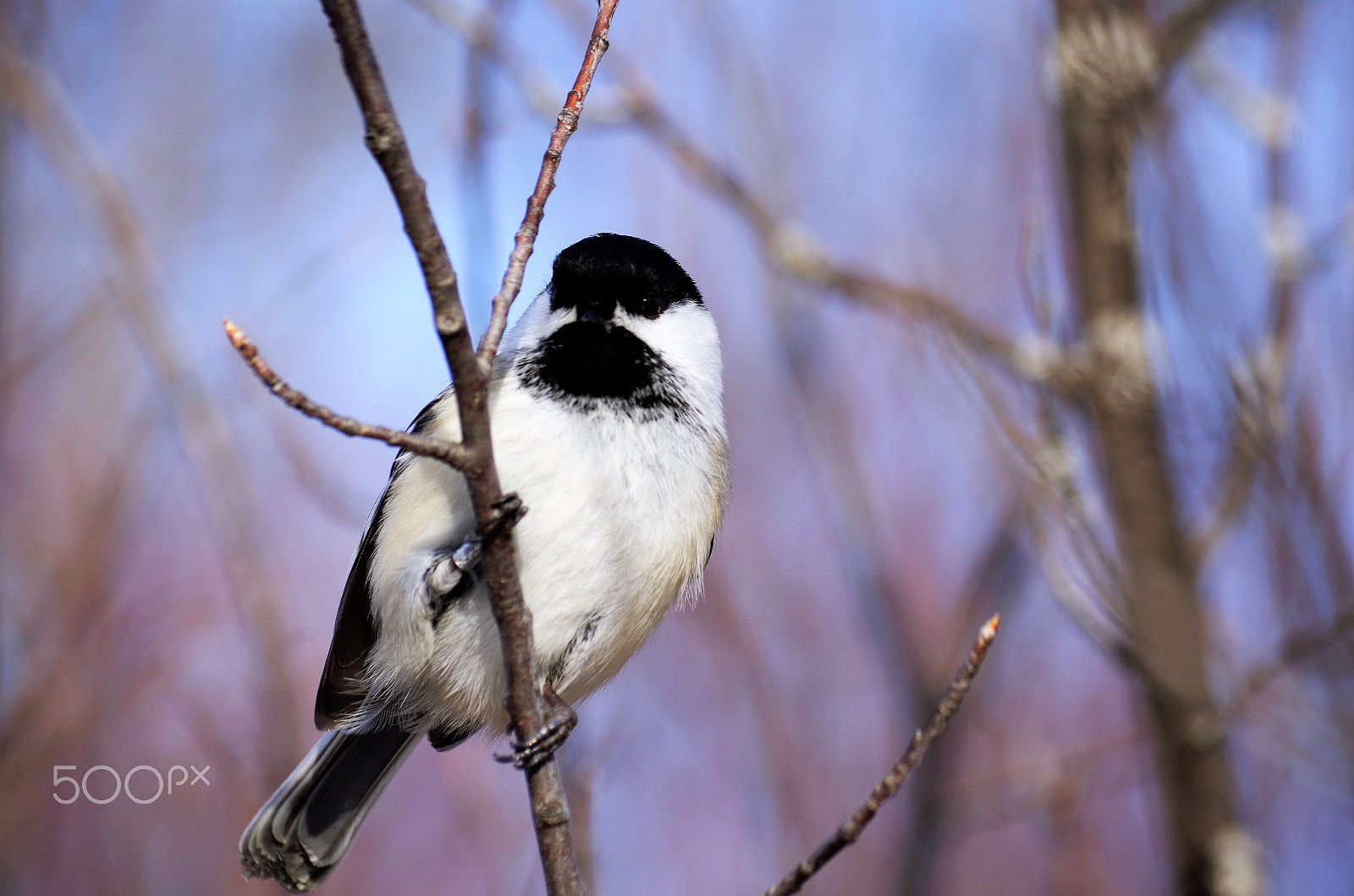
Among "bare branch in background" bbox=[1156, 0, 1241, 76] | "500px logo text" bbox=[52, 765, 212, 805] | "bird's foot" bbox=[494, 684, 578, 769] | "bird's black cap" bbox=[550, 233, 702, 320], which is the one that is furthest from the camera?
"500px logo text" bbox=[52, 765, 212, 805]

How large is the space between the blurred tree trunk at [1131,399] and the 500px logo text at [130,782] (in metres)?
2.42

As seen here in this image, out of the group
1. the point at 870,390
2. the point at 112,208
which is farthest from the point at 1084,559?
the point at 870,390

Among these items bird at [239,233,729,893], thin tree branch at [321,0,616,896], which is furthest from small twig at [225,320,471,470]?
bird at [239,233,729,893]

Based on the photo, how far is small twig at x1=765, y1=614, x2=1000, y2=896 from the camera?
125 centimetres

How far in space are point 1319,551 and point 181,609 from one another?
9.60 ft

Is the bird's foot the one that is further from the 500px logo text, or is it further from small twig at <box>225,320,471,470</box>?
the 500px logo text

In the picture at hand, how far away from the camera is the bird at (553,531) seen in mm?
1803

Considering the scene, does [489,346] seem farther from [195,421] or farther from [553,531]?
[195,421]

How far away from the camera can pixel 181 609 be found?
3.12 meters

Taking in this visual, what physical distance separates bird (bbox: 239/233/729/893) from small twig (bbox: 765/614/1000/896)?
0.47 meters

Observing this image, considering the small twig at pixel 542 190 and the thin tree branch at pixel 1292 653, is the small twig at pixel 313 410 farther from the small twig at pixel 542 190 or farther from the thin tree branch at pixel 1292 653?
the thin tree branch at pixel 1292 653

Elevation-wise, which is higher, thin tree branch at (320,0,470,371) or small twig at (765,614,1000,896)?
thin tree branch at (320,0,470,371)

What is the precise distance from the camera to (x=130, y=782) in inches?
121

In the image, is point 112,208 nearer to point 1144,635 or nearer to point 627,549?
point 627,549
